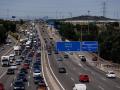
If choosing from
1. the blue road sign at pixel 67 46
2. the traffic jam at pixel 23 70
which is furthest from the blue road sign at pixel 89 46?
the traffic jam at pixel 23 70

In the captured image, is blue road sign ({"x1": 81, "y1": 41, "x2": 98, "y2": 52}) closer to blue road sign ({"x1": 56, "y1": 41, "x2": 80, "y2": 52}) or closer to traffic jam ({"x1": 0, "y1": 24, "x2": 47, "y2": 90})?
blue road sign ({"x1": 56, "y1": 41, "x2": 80, "y2": 52})

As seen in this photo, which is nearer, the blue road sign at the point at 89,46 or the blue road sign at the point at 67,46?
the blue road sign at the point at 67,46

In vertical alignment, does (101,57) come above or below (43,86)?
below

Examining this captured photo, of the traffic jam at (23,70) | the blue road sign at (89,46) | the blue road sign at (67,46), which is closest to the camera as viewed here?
the traffic jam at (23,70)

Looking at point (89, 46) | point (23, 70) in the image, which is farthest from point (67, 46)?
point (23, 70)

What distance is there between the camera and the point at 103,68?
277 feet

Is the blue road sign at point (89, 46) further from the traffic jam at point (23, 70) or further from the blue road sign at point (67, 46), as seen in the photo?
the traffic jam at point (23, 70)

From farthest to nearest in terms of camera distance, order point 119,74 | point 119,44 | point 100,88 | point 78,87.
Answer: point 119,44 → point 119,74 → point 100,88 → point 78,87

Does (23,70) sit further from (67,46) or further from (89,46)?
(89,46)

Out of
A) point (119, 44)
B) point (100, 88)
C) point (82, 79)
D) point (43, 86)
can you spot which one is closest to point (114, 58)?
point (119, 44)

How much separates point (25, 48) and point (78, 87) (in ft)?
336

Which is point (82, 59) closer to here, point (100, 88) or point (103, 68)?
point (103, 68)

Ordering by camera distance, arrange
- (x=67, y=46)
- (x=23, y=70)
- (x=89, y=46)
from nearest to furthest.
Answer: (x=23, y=70) < (x=67, y=46) < (x=89, y=46)

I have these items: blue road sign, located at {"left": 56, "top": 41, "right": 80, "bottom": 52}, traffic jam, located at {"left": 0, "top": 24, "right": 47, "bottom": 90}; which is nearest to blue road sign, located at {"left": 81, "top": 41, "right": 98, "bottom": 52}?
blue road sign, located at {"left": 56, "top": 41, "right": 80, "bottom": 52}
